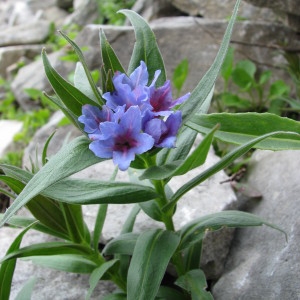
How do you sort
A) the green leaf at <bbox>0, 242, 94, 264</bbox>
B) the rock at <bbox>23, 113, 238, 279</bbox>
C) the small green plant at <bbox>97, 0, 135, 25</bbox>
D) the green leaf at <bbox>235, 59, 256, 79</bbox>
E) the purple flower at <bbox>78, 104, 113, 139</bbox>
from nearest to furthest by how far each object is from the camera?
the purple flower at <bbox>78, 104, 113, 139</bbox> < the green leaf at <bbox>0, 242, 94, 264</bbox> < the rock at <bbox>23, 113, 238, 279</bbox> < the green leaf at <bbox>235, 59, 256, 79</bbox> < the small green plant at <bbox>97, 0, 135, 25</bbox>

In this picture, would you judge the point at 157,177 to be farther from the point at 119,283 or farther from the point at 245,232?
the point at 245,232

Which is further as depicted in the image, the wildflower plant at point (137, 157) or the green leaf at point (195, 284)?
the green leaf at point (195, 284)

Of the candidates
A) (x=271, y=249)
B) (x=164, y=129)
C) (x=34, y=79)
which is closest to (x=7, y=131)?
(x=34, y=79)

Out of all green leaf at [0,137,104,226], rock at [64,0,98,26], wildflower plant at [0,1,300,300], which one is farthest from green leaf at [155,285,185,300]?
rock at [64,0,98,26]

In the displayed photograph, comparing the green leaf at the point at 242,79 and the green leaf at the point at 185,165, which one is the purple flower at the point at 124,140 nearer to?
the green leaf at the point at 185,165

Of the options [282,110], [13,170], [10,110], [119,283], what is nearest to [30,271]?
[119,283]

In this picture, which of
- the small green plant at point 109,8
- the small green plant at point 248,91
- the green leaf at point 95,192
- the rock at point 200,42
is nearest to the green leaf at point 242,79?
the small green plant at point 248,91

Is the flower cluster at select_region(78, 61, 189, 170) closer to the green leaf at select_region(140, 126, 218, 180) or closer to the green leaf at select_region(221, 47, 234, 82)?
the green leaf at select_region(140, 126, 218, 180)
